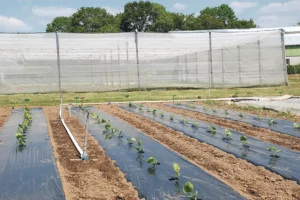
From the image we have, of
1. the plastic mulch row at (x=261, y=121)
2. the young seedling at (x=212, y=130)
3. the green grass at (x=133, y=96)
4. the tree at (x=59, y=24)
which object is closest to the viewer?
the young seedling at (x=212, y=130)

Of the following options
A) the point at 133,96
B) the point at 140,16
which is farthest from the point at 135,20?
the point at 133,96

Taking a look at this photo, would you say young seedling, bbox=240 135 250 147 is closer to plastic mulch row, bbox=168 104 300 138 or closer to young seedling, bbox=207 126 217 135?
young seedling, bbox=207 126 217 135

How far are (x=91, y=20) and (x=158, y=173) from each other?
57233 mm

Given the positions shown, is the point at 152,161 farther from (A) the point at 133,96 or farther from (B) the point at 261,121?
(A) the point at 133,96

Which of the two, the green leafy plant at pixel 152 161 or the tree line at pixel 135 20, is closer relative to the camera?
the green leafy plant at pixel 152 161

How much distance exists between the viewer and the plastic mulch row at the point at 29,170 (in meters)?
3.56

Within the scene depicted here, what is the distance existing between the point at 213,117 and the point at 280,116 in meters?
1.61

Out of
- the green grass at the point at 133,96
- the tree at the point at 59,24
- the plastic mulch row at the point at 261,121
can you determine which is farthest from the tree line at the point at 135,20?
the plastic mulch row at the point at 261,121

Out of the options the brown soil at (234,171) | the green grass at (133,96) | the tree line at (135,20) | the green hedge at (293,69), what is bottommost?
the brown soil at (234,171)

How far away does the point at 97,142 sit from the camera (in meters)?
6.13

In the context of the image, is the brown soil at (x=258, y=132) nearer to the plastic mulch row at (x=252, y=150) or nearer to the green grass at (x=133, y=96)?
the plastic mulch row at (x=252, y=150)

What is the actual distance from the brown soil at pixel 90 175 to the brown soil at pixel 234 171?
3.48 ft

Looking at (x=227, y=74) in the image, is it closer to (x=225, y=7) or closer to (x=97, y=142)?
(x=97, y=142)

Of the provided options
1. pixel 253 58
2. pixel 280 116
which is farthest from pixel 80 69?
pixel 280 116
